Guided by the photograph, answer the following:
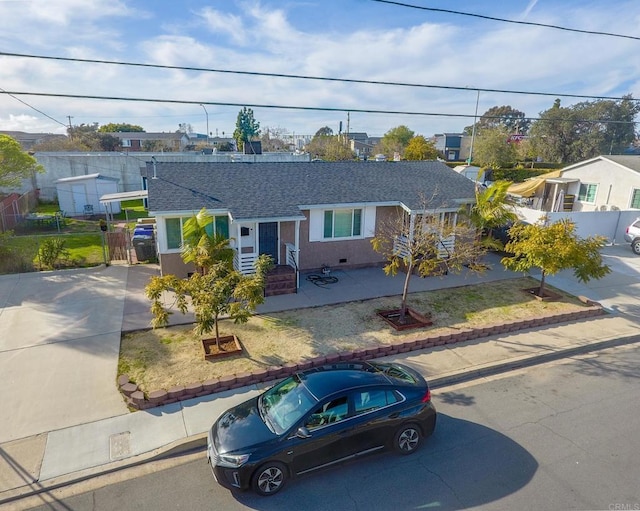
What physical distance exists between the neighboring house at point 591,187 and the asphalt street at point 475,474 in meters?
20.7

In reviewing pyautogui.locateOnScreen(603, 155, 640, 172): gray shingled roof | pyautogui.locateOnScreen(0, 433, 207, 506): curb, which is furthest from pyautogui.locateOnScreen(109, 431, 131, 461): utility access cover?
pyautogui.locateOnScreen(603, 155, 640, 172): gray shingled roof

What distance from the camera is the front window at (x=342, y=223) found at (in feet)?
53.1

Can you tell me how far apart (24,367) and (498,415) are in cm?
1058

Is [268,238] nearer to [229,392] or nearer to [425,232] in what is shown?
[425,232]

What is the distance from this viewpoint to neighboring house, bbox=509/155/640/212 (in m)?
24.7

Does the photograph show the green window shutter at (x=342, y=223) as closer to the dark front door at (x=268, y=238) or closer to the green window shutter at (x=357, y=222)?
the green window shutter at (x=357, y=222)

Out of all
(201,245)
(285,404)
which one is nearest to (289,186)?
(201,245)

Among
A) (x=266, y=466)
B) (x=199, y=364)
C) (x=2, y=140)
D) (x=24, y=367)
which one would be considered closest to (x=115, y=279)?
(x=24, y=367)

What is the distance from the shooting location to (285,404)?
21.6ft

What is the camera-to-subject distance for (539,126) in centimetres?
4984

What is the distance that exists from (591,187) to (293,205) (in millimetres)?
23189

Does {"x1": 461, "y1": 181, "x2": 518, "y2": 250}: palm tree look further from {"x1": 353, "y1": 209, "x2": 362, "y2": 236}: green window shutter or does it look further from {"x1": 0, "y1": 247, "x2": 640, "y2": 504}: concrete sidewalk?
{"x1": 353, "y1": 209, "x2": 362, "y2": 236}: green window shutter

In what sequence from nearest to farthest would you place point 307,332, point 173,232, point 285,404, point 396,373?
1. point 285,404
2. point 396,373
3. point 307,332
4. point 173,232

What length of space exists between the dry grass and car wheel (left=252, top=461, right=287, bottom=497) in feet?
11.2
